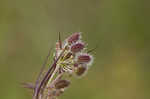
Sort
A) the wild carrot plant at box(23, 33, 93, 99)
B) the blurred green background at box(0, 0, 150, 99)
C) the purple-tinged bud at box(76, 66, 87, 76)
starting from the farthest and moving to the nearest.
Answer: the blurred green background at box(0, 0, 150, 99) → the purple-tinged bud at box(76, 66, 87, 76) → the wild carrot plant at box(23, 33, 93, 99)

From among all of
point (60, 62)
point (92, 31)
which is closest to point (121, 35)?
point (92, 31)

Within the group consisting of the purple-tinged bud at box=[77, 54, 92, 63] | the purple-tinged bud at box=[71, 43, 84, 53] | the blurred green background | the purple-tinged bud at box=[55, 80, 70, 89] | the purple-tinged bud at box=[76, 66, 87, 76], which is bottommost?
the purple-tinged bud at box=[55, 80, 70, 89]

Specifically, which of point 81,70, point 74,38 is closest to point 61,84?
point 81,70

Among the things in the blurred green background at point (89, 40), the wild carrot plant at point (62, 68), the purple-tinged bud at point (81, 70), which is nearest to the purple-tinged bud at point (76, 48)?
the wild carrot plant at point (62, 68)

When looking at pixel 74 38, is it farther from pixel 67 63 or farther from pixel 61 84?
pixel 61 84

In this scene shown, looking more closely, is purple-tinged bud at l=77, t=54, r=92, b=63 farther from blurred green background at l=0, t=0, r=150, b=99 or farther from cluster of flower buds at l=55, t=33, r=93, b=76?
blurred green background at l=0, t=0, r=150, b=99

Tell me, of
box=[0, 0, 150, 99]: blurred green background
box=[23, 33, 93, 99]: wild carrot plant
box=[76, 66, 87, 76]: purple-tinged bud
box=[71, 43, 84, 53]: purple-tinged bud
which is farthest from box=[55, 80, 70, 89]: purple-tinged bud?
box=[0, 0, 150, 99]: blurred green background

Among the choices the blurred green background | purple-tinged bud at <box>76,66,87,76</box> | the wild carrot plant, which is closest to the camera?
the wild carrot plant

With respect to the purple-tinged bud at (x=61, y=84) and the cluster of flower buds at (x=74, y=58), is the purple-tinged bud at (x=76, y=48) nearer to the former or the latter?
the cluster of flower buds at (x=74, y=58)
